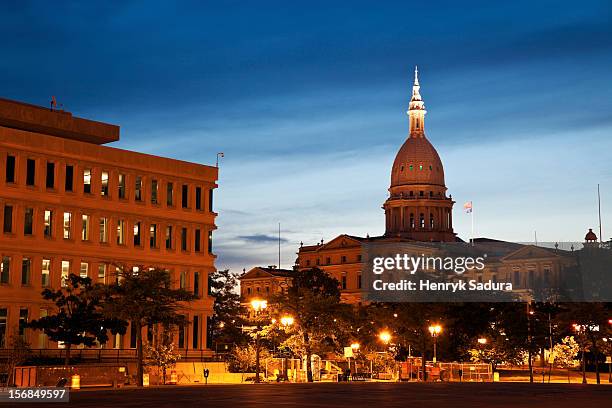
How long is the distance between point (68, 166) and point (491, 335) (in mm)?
48889

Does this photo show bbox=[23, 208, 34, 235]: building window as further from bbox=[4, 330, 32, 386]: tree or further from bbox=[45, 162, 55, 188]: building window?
bbox=[4, 330, 32, 386]: tree

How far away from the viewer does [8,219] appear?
7725cm

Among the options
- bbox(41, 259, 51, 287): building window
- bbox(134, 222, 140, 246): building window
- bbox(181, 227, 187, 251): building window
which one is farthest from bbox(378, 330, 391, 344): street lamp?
bbox(41, 259, 51, 287): building window

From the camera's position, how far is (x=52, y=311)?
262 ft

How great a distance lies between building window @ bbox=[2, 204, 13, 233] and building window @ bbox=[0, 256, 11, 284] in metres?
2.11

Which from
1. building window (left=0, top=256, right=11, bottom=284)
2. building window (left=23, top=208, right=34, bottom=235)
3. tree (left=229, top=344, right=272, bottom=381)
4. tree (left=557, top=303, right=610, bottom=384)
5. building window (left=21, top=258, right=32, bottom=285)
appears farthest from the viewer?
tree (left=557, top=303, right=610, bottom=384)

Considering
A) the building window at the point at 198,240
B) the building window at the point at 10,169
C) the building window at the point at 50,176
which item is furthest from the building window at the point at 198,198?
the building window at the point at 10,169

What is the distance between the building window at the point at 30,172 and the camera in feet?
258

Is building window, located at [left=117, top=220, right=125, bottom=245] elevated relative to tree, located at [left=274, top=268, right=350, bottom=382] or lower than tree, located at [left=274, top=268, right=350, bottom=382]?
elevated

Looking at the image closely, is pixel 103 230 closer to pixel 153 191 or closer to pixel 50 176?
pixel 153 191

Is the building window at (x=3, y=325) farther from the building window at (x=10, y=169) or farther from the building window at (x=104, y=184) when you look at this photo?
the building window at (x=104, y=184)

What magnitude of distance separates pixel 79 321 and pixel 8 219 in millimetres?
11580

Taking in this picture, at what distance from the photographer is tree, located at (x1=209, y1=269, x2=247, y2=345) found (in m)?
118

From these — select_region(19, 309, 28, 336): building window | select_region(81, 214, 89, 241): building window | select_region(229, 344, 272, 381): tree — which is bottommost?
select_region(229, 344, 272, 381): tree
